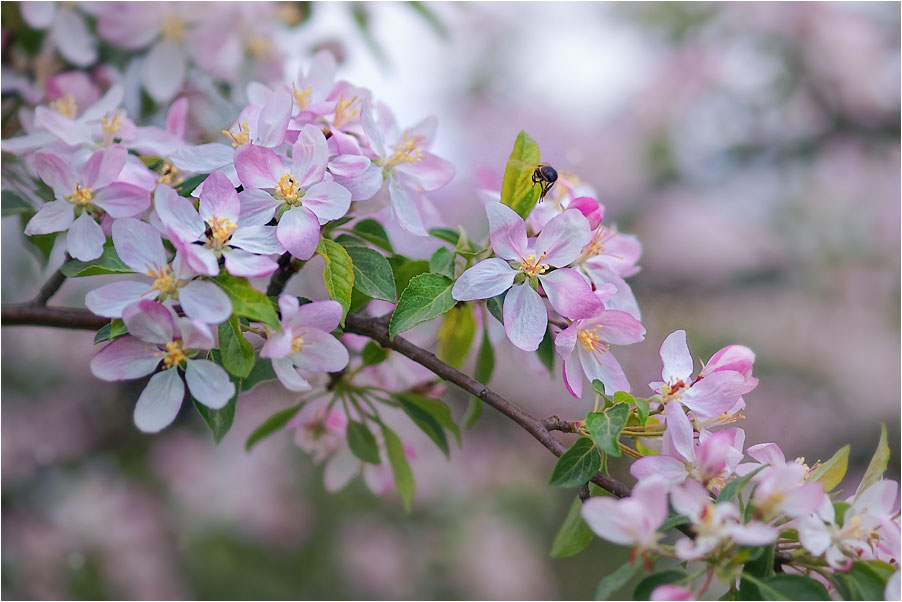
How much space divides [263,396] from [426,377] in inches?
14.0

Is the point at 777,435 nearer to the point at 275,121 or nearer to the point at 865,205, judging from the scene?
the point at 275,121

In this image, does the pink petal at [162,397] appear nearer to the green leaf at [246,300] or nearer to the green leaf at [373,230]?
the green leaf at [246,300]

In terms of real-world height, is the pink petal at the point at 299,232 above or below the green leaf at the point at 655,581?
above

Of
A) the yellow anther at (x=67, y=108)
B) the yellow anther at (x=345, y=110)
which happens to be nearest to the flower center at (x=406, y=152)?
the yellow anther at (x=345, y=110)

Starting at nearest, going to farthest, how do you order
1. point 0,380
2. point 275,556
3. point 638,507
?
point 638,507, point 0,380, point 275,556

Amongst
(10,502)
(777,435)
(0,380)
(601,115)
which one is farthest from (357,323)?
(601,115)

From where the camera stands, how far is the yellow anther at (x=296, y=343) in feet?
1.90

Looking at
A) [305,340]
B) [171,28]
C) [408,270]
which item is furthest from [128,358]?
[171,28]

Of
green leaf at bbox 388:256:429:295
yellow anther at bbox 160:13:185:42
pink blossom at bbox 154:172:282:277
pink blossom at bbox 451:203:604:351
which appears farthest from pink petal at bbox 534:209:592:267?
yellow anther at bbox 160:13:185:42

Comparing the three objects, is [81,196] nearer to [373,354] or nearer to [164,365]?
[164,365]

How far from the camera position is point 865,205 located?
2.36 meters

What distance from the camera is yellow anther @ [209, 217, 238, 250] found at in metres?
0.56

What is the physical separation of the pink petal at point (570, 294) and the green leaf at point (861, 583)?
0.24 m

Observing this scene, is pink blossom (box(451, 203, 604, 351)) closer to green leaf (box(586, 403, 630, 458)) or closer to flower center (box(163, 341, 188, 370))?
green leaf (box(586, 403, 630, 458))
